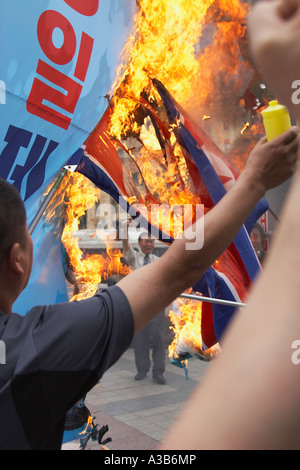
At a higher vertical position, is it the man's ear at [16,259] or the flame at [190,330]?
the man's ear at [16,259]

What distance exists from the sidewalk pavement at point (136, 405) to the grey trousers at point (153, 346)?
20cm

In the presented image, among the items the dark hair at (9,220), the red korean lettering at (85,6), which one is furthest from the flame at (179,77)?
the dark hair at (9,220)

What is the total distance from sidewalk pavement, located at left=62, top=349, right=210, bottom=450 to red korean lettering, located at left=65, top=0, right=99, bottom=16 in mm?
2822

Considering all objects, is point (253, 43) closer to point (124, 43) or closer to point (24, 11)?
point (24, 11)

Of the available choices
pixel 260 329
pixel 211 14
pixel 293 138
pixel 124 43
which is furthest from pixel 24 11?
pixel 260 329

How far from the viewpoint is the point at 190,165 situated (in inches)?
107

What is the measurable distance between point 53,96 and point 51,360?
188cm

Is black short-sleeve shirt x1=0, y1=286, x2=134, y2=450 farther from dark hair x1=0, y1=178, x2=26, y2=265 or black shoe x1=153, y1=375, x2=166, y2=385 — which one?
black shoe x1=153, y1=375, x2=166, y2=385

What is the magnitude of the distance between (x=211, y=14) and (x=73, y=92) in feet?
3.09

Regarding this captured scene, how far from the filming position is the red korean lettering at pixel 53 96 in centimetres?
243

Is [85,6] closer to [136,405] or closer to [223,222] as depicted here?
[223,222]

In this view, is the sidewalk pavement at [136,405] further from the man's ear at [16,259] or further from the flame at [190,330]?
the man's ear at [16,259]

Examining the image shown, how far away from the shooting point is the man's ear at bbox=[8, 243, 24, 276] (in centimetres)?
107

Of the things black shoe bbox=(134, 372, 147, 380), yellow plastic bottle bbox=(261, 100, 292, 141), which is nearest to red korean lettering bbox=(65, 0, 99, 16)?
yellow plastic bottle bbox=(261, 100, 292, 141)
